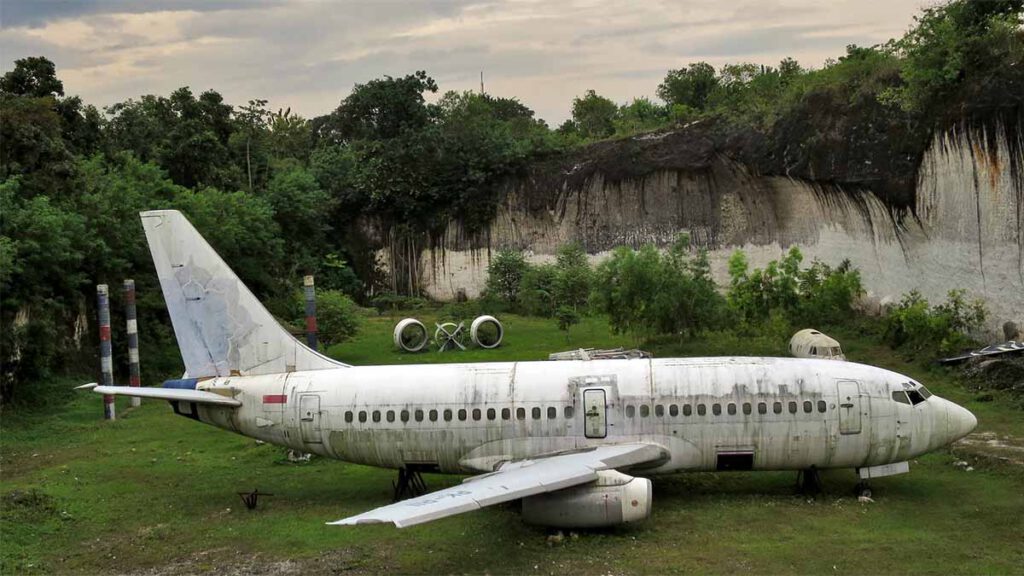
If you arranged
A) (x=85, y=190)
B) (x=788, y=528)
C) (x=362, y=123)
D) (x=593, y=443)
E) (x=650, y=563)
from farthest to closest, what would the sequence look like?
(x=362, y=123)
(x=85, y=190)
(x=593, y=443)
(x=788, y=528)
(x=650, y=563)

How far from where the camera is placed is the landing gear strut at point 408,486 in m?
21.0

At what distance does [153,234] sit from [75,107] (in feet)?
93.9

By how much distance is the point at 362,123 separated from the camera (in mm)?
67000

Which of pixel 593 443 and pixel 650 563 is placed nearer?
pixel 650 563

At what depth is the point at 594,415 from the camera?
19562 millimetres

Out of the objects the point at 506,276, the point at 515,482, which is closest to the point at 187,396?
the point at 515,482

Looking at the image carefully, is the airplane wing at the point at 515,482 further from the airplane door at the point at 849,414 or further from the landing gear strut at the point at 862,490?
the landing gear strut at the point at 862,490

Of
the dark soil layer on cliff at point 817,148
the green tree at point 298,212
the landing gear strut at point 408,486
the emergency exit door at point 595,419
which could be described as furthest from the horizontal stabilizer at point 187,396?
the green tree at point 298,212

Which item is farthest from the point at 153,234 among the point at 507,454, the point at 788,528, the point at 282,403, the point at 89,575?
the point at 788,528

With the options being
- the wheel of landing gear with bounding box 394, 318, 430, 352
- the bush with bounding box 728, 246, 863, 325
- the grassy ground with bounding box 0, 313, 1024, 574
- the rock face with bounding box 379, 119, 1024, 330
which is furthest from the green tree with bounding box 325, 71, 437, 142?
the grassy ground with bounding box 0, 313, 1024, 574

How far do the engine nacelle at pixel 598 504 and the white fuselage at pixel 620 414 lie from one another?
175cm

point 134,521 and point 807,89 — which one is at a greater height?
point 807,89

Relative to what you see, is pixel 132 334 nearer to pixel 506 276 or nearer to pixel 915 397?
→ pixel 915 397

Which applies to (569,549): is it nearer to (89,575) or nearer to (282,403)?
(282,403)
